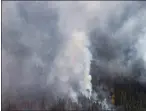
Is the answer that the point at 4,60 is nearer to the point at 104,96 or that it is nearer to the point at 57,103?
the point at 57,103

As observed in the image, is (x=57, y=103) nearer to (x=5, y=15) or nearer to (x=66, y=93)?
(x=66, y=93)

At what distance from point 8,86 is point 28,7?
3076 mm

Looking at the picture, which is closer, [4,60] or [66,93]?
[4,60]

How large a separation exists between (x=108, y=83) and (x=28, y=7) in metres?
4.87

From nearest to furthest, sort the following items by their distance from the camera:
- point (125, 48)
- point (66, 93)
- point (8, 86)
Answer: point (8, 86), point (125, 48), point (66, 93)

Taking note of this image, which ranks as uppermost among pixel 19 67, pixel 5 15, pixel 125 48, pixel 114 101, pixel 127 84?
pixel 5 15

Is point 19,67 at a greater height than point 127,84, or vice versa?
point 19,67

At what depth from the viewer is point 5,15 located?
31.0 feet

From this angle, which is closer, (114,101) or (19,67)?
(19,67)

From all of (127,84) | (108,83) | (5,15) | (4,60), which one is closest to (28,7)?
(5,15)

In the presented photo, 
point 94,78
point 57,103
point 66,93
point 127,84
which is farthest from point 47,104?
point 127,84

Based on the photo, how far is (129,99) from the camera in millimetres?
11547

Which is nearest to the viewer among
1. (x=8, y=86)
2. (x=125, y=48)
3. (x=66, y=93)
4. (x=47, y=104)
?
(x=8, y=86)

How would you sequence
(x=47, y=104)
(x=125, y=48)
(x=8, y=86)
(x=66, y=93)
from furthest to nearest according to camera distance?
(x=66, y=93), (x=125, y=48), (x=47, y=104), (x=8, y=86)
